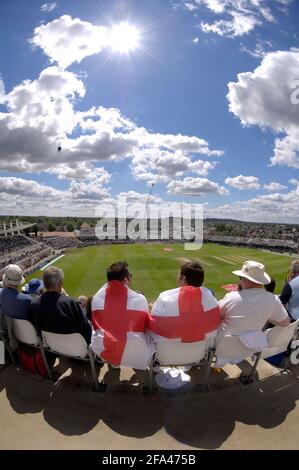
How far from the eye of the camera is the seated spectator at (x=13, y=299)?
3.71 m

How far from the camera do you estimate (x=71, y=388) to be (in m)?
3.47

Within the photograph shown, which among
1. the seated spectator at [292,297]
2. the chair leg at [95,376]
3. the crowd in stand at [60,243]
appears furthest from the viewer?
the crowd in stand at [60,243]

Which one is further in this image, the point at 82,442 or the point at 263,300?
the point at 263,300

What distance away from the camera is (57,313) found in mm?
3373

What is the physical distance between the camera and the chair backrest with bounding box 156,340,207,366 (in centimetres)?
322

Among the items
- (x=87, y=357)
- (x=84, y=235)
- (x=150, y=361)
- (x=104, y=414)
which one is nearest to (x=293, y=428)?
(x=150, y=361)

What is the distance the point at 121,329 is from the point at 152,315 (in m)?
0.37

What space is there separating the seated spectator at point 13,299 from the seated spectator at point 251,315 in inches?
93.9

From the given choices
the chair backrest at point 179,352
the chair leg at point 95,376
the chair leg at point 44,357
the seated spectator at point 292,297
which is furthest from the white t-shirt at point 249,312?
the chair leg at point 44,357

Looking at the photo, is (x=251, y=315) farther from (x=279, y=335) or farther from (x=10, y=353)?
(x=10, y=353)

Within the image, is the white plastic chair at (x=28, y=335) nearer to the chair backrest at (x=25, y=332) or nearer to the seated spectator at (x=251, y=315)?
the chair backrest at (x=25, y=332)

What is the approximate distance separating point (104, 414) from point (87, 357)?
69cm
